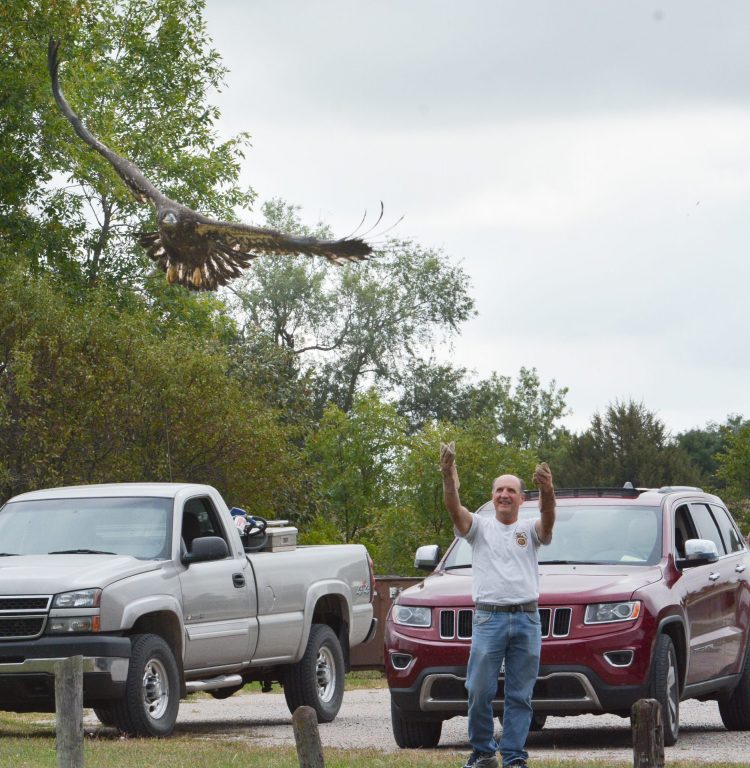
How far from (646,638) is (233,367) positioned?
118 ft

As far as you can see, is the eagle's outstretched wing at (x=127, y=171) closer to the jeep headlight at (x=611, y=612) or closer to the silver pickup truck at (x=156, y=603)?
the silver pickup truck at (x=156, y=603)

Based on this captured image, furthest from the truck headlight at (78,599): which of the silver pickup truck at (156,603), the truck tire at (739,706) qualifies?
the truck tire at (739,706)

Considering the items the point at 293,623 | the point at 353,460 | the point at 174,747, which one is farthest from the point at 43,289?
the point at 353,460

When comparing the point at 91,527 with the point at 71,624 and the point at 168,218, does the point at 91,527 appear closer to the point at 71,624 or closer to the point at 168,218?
the point at 71,624

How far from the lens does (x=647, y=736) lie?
654 cm

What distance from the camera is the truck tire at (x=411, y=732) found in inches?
455

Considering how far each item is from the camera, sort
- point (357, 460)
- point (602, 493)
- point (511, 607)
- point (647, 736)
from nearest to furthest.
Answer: point (647, 736), point (511, 607), point (602, 493), point (357, 460)

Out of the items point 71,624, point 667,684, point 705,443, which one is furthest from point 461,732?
point 705,443

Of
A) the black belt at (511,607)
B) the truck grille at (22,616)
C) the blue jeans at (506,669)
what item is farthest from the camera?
the truck grille at (22,616)

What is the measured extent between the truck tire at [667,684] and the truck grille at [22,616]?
13.9ft

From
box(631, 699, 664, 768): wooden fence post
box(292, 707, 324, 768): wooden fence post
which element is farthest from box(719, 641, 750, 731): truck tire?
box(292, 707, 324, 768): wooden fence post

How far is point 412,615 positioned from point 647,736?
5011 millimetres

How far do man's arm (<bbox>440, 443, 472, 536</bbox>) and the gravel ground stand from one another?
178 cm

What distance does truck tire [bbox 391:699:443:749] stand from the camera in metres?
11.5
